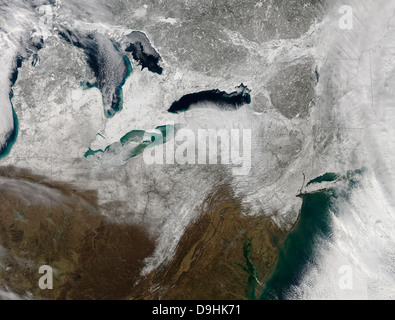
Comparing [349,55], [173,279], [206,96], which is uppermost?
[349,55]

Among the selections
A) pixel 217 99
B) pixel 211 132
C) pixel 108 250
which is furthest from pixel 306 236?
pixel 108 250

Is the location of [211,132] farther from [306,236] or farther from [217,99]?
[306,236]

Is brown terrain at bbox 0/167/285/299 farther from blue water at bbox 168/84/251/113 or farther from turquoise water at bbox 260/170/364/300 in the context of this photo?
blue water at bbox 168/84/251/113

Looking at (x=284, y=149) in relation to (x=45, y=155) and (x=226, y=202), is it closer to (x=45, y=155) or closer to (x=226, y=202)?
(x=226, y=202)

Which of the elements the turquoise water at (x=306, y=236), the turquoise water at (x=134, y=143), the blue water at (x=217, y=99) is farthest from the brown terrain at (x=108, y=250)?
the blue water at (x=217, y=99)

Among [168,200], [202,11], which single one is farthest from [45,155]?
[202,11]

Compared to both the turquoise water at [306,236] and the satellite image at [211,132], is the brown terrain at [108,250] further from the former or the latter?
the turquoise water at [306,236]

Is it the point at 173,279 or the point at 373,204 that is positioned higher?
the point at 373,204
